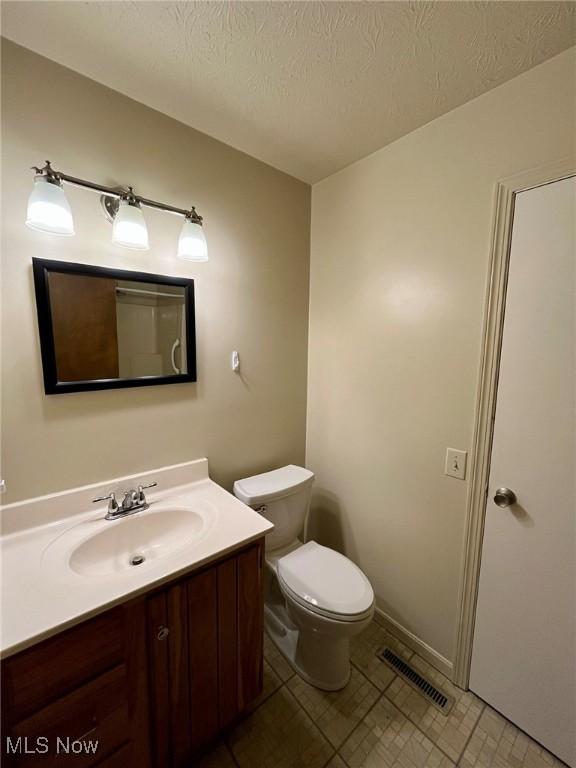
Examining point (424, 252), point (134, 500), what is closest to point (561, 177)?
A: point (424, 252)

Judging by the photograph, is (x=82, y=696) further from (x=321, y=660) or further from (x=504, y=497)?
(x=504, y=497)

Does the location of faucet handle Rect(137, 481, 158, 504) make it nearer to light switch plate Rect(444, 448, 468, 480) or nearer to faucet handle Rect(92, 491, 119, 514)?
faucet handle Rect(92, 491, 119, 514)

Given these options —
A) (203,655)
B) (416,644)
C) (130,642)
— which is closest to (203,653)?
(203,655)

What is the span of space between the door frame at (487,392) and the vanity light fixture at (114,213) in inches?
44.4

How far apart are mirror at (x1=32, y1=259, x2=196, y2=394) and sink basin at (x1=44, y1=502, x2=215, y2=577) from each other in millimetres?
513

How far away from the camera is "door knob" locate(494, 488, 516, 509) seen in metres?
1.19

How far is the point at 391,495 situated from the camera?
1.60 m

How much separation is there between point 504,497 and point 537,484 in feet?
0.39

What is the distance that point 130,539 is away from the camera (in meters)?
1.20

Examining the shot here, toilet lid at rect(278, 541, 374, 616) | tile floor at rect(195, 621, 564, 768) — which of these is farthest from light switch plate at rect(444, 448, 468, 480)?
tile floor at rect(195, 621, 564, 768)

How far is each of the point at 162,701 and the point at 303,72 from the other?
2080mm

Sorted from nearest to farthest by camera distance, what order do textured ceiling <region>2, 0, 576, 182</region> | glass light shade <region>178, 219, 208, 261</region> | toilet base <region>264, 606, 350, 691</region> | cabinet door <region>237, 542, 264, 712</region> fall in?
textured ceiling <region>2, 0, 576, 182</region> < cabinet door <region>237, 542, 264, 712</region> < glass light shade <region>178, 219, 208, 261</region> < toilet base <region>264, 606, 350, 691</region>

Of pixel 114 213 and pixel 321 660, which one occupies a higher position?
pixel 114 213

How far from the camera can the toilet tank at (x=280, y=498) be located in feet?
4.95
